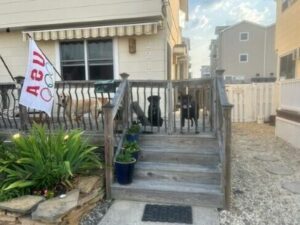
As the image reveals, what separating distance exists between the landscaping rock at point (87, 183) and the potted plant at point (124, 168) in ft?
0.98

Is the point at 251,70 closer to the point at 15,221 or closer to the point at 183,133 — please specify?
the point at 183,133

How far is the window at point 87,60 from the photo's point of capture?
6.97m

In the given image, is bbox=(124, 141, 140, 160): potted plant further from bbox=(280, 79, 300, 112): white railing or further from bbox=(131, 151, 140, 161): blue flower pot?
bbox=(280, 79, 300, 112): white railing

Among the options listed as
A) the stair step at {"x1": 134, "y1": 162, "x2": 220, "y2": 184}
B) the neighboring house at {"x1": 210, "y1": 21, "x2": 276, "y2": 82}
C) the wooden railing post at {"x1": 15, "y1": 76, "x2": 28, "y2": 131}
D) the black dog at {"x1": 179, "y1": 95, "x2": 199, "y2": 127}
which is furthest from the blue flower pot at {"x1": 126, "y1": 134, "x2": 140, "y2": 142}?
the neighboring house at {"x1": 210, "y1": 21, "x2": 276, "y2": 82}

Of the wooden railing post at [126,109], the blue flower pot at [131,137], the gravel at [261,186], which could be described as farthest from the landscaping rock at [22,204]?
the gravel at [261,186]

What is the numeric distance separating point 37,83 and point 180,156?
7.76ft

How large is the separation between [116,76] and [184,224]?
452 cm

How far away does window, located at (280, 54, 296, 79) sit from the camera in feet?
28.4

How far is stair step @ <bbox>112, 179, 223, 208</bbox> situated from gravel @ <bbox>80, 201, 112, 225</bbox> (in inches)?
7.9

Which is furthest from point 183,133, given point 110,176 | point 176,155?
point 110,176

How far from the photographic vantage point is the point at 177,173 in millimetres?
3949

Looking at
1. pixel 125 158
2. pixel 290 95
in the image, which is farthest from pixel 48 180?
pixel 290 95

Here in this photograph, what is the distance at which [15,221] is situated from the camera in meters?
3.09

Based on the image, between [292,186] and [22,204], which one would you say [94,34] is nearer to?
[22,204]
